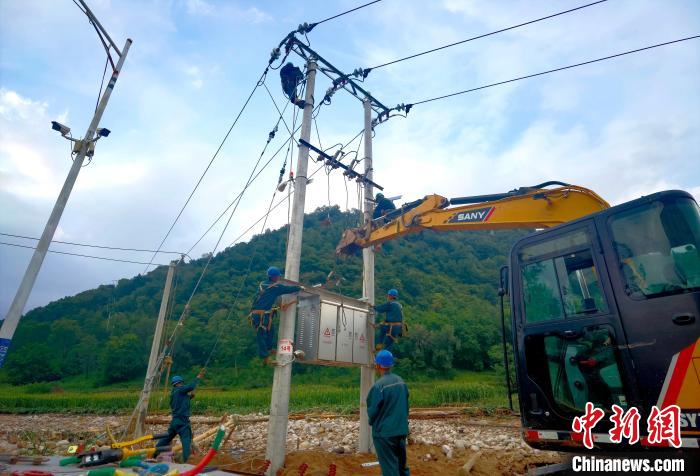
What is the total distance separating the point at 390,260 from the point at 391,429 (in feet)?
181

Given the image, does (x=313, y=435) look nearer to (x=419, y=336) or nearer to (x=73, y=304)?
(x=419, y=336)

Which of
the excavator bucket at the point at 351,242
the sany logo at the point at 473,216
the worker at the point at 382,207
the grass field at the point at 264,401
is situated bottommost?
the grass field at the point at 264,401

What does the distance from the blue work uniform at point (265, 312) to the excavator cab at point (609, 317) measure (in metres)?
4.18

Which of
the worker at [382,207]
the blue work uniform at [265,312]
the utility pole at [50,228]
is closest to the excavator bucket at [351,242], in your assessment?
the worker at [382,207]

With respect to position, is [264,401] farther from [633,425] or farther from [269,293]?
[633,425]

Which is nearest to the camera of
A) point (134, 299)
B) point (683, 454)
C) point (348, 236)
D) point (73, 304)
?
point (683, 454)

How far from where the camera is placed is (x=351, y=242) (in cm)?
953

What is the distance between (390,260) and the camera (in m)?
60.1

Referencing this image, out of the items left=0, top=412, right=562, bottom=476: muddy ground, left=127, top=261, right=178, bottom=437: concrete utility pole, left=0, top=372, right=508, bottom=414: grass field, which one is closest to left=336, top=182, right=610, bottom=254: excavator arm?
left=0, top=412, right=562, bottom=476: muddy ground

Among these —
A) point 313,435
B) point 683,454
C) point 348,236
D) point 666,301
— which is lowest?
point 313,435

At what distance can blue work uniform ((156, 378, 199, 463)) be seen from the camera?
8.31 m

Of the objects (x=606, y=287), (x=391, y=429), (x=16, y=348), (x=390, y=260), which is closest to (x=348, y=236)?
(x=391, y=429)

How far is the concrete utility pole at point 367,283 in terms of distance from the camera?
8.54 meters

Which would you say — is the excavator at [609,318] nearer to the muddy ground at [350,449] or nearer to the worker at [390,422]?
the worker at [390,422]
